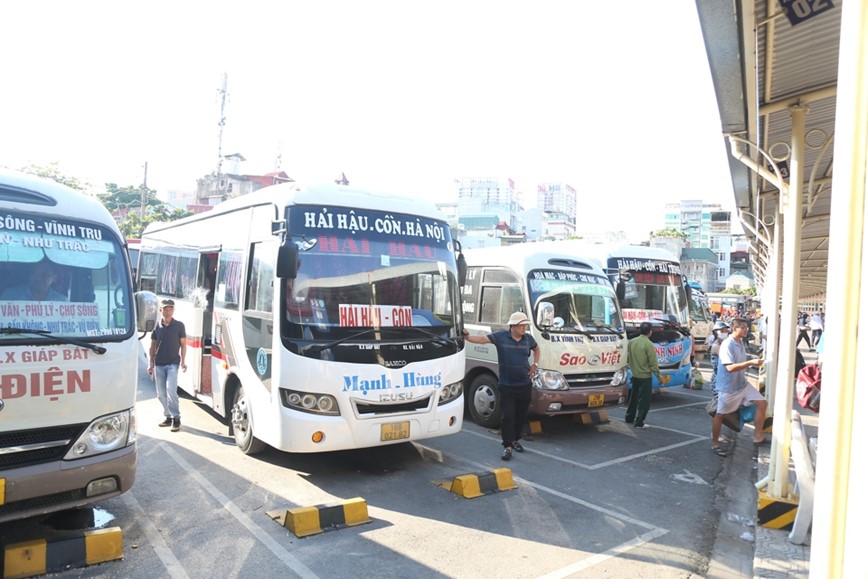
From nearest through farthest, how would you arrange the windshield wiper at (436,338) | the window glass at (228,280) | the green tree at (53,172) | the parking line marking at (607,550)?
1. the parking line marking at (607,550)
2. the windshield wiper at (436,338)
3. the window glass at (228,280)
4. the green tree at (53,172)

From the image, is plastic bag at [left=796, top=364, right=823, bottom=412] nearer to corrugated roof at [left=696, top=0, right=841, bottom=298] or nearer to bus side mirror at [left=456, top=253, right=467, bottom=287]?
corrugated roof at [left=696, top=0, right=841, bottom=298]

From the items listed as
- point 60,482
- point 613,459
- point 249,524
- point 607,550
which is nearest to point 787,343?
point 607,550

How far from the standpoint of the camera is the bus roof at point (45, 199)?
4.35 metres

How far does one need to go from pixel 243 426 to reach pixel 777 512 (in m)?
5.48

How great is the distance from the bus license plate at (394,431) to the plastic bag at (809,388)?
3856mm

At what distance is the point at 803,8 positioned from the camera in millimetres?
3965

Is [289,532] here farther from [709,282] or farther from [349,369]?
[709,282]

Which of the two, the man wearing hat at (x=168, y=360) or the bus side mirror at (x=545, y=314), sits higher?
the bus side mirror at (x=545, y=314)

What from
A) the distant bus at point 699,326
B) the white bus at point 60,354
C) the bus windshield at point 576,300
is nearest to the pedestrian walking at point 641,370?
the bus windshield at point 576,300

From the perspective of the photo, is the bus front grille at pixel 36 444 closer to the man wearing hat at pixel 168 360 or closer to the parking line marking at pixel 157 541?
the parking line marking at pixel 157 541

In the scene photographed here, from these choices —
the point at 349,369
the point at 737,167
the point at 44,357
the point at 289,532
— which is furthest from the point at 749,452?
the point at 44,357

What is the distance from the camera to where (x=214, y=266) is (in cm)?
810

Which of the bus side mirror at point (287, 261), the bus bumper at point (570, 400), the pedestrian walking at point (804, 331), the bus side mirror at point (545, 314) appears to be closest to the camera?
the bus side mirror at point (287, 261)

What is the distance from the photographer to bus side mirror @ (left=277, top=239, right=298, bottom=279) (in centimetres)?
570
